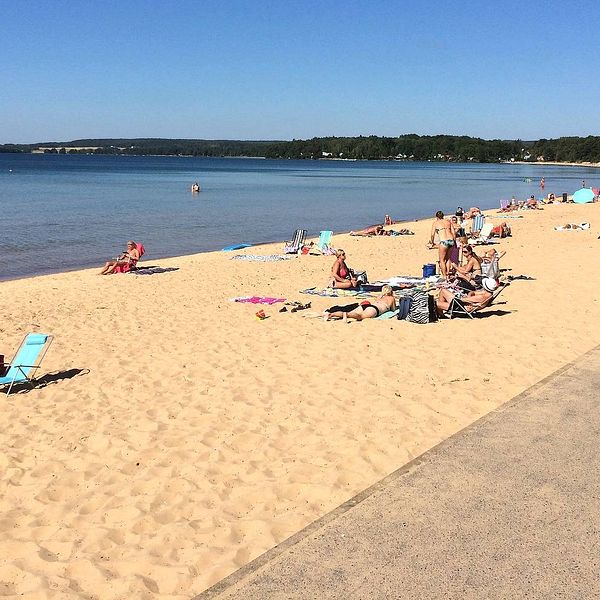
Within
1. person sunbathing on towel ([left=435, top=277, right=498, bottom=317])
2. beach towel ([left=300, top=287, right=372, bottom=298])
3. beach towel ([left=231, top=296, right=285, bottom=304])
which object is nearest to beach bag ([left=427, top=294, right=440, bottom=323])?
person sunbathing on towel ([left=435, top=277, right=498, bottom=317])

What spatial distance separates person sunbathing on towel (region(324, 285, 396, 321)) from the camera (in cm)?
1053

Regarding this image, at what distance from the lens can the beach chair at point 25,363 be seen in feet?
24.8

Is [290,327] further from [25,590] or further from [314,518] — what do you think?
[25,590]

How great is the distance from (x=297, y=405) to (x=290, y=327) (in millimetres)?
3424

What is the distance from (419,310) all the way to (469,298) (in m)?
1.13

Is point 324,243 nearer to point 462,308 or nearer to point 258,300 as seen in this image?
point 258,300

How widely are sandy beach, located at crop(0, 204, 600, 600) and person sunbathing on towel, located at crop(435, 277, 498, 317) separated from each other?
1.26 ft

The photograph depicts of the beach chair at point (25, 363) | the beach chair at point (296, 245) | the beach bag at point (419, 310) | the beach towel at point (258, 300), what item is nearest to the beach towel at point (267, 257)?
the beach chair at point (296, 245)

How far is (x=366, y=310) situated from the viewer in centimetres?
1058

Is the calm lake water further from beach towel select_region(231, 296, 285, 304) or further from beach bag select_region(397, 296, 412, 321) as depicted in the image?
beach bag select_region(397, 296, 412, 321)

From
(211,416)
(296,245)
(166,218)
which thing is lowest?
(166,218)

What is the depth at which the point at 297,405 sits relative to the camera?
22.3 ft

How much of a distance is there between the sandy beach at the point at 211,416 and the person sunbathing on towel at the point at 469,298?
15.1 inches

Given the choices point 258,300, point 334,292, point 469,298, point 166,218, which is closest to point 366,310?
point 469,298
